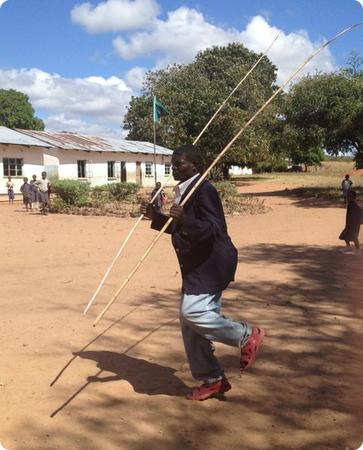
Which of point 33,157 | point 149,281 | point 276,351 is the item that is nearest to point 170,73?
point 33,157

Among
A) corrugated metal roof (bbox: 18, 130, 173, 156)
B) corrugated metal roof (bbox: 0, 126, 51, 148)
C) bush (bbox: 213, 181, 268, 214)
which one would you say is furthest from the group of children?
corrugated metal roof (bbox: 18, 130, 173, 156)

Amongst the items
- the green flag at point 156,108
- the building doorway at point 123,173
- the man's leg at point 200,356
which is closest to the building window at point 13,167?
the green flag at point 156,108

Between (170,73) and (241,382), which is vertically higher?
(170,73)

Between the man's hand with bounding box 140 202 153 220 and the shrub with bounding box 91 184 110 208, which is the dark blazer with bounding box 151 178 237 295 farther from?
the shrub with bounding box 91 184 110 208

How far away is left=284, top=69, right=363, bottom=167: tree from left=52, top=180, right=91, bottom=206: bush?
11.9 metres

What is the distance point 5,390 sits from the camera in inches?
143

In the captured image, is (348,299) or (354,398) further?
(348,299)

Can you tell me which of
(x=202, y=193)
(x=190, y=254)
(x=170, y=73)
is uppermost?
(x=170, y=73)

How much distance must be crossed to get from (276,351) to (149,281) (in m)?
3.36

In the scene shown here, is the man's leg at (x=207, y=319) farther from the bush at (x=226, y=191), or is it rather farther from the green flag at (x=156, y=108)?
the bush at (x=226, y=191)

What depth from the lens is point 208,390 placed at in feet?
11.1

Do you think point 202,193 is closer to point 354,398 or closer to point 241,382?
point 241,382

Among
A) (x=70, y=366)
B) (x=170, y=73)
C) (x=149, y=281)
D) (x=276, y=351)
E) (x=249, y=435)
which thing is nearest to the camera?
(x=249, y=435)

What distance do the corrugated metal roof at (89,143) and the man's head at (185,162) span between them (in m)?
25.8
